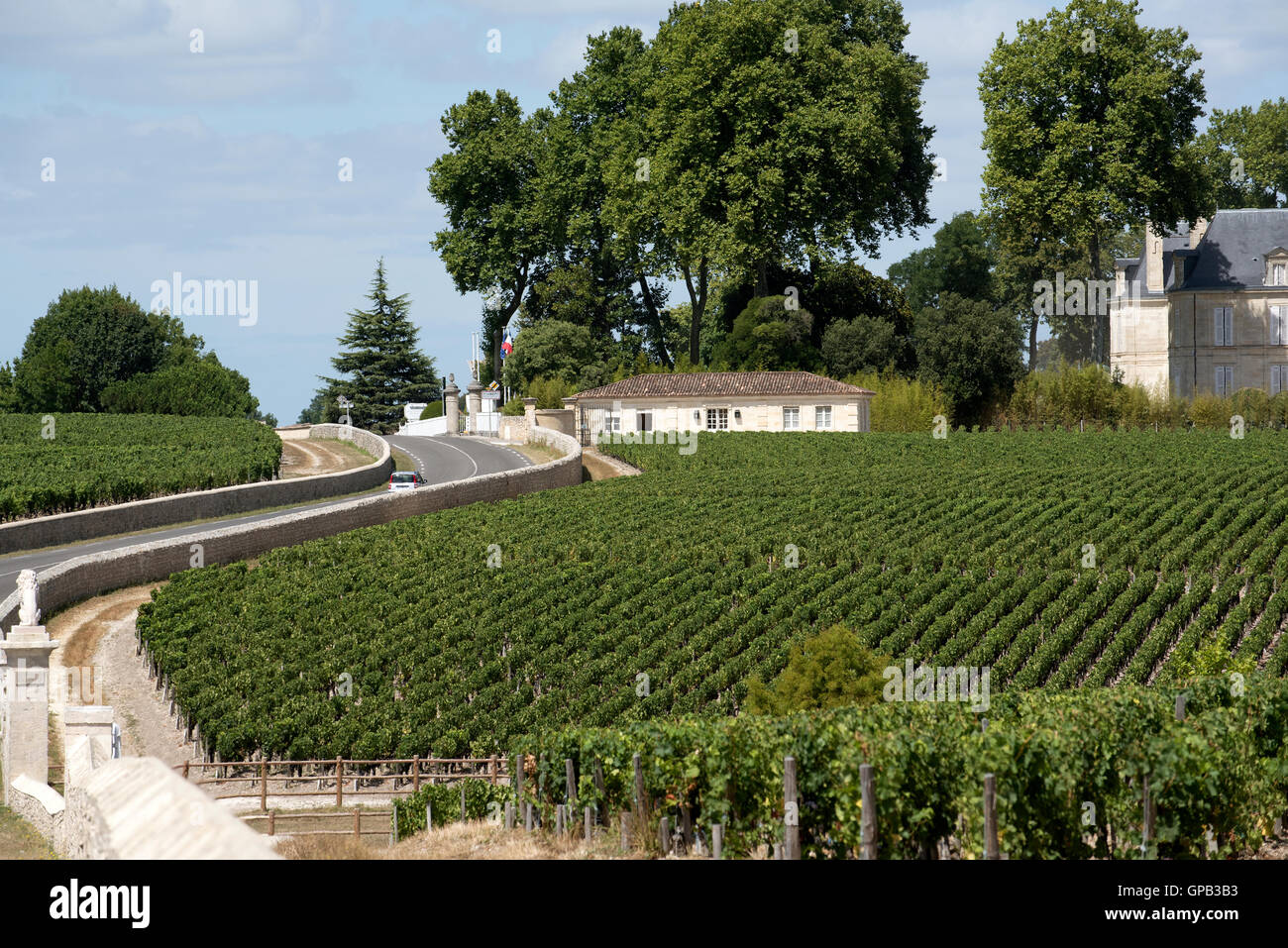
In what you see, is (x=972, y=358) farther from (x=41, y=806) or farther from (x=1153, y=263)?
(x=41, y=806)

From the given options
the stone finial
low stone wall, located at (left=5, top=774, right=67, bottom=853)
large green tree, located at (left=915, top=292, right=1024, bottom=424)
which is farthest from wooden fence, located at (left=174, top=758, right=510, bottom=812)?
large green tree, located at (left=915, top=292, right=1024, bottom=424)

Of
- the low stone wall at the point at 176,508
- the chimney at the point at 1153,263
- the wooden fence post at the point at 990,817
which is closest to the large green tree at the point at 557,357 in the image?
the low stone wall at the point at 176,508

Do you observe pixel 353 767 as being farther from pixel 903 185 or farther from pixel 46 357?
pixel 46 357

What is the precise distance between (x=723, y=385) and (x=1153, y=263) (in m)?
26.5

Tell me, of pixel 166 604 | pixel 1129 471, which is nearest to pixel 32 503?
pixel 166 604

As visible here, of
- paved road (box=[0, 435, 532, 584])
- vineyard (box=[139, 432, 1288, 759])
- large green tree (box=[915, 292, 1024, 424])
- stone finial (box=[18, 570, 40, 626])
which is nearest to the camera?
stone finial (box=[18, 570, 40, 626])

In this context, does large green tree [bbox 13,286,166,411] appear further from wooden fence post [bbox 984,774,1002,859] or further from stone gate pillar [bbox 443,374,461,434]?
wooden fence post [bbox 984,774,1002,859]

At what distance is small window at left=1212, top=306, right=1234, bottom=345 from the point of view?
75.8 m

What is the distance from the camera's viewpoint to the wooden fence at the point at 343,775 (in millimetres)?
21812

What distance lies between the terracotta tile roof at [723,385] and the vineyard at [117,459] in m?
17.8

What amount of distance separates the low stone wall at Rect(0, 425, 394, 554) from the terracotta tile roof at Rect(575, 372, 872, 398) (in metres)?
16.0

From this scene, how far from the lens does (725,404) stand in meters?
67.9

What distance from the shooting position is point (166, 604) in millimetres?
31500
